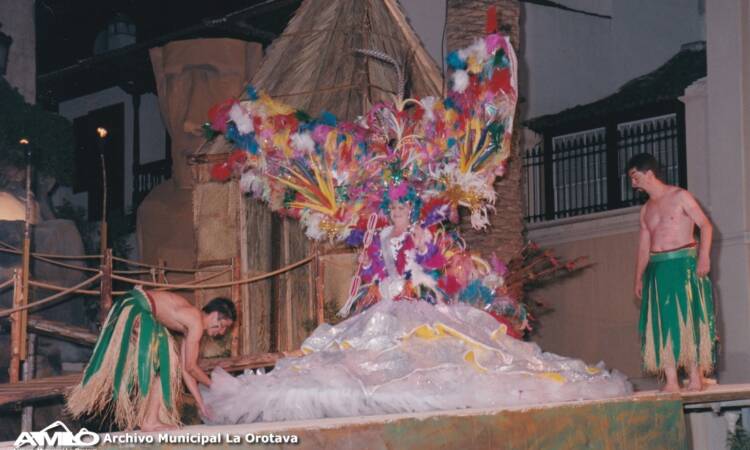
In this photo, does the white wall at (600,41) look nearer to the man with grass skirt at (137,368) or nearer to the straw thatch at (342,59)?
the straw thatch at (342,59)

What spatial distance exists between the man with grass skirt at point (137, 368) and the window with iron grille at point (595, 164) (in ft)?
35.4

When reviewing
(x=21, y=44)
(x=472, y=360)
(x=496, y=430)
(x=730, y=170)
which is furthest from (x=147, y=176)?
(x=496, y=430)

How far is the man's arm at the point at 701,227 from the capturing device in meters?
9.23

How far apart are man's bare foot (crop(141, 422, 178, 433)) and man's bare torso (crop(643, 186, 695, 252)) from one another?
425 cm

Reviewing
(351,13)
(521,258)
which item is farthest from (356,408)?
(351,13)

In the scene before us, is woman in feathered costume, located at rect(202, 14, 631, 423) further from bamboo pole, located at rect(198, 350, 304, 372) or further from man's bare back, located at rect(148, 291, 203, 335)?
bamboo pole, located at rect(198, 350, 304, 372)

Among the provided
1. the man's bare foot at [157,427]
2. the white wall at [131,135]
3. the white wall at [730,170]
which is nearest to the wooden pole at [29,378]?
the man's bare foot at [157,427]

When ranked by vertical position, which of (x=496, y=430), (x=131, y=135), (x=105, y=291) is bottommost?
(x=496, y=430)

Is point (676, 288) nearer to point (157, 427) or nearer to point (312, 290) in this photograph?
point (157, 427)

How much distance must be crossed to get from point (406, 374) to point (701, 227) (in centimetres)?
266

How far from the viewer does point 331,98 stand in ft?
45.3

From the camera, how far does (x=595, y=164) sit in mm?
18203

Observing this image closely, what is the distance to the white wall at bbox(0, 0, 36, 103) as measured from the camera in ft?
57.6

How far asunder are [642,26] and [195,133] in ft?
27.3
